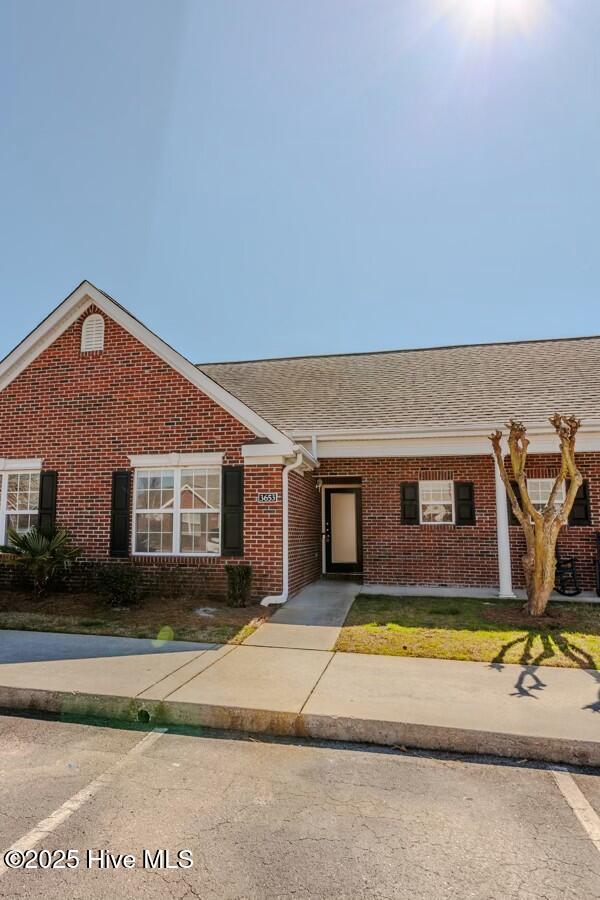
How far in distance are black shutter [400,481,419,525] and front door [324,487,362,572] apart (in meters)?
1.93

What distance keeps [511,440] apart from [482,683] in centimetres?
446

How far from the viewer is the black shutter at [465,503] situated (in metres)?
11.0

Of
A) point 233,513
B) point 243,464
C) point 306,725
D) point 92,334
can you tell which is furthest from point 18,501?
point 306,725

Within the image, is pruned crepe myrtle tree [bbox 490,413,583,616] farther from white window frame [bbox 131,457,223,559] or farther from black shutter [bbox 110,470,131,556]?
black shutter [bbox 110,470,131,556]

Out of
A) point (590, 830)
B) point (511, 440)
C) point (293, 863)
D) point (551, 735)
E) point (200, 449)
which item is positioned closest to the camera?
point (293, 863)

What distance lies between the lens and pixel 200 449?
9.71 metres

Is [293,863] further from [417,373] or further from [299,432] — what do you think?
[417,373]

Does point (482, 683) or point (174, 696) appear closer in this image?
point (174, 696)

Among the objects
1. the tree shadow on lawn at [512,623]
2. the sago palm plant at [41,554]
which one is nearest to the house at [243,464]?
the sago palm plant at [41,554]

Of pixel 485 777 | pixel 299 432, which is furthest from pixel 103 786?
pixel 299 432

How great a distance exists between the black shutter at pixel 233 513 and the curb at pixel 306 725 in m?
4.58

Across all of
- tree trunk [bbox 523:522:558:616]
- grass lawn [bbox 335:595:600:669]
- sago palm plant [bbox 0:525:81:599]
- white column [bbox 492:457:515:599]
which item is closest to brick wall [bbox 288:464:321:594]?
grass lawn [bbox 335:595:600:669]

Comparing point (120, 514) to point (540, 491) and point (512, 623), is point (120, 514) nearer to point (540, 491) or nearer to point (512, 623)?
point (512, 623)

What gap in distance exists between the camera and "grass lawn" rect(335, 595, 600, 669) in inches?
249
